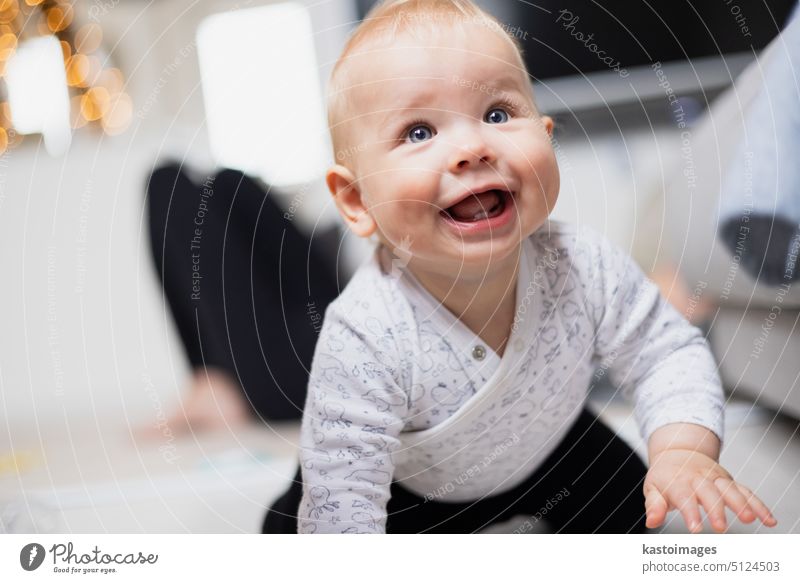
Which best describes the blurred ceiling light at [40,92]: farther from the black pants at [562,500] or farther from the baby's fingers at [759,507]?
the baby's fingers at [759,507]

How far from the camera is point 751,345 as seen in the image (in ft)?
1.93

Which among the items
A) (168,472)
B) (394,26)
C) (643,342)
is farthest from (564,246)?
(168,472)

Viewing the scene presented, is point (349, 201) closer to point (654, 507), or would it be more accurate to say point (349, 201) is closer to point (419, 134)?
point (419, 134)

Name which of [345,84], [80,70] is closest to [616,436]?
[345,84]

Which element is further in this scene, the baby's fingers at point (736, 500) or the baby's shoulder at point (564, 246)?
the baby's shoulder at point (564, 246)

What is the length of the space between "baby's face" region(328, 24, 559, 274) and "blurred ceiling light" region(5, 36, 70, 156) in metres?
0.20

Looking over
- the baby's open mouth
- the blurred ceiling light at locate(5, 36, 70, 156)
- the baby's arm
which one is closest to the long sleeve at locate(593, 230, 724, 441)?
the baby's arm

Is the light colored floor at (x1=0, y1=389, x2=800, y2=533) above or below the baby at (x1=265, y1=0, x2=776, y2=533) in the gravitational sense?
below

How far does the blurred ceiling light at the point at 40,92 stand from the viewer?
1.77ft

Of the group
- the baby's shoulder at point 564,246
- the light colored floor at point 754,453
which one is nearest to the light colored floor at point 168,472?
the light colored floor at point 754,453

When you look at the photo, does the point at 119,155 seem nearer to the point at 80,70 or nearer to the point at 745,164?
the point at 80,70

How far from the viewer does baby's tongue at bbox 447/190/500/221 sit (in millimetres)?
476

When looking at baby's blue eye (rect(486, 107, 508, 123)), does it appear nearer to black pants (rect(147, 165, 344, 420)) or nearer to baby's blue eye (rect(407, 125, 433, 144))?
→ baby's blue eye (rect(407, 125, 433, 144))
